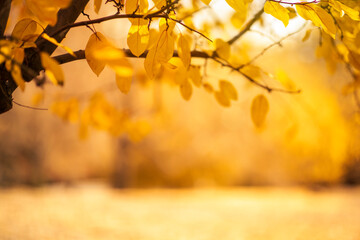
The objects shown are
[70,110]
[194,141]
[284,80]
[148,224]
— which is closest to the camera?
[284,80]

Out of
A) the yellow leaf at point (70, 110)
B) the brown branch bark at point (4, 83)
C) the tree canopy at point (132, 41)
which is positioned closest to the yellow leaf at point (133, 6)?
the tree canopy at point (132, 41)

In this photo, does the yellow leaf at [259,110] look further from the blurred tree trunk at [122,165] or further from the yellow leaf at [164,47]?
the blurred tree trunk at [122,165]

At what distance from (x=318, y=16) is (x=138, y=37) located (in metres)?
0.36

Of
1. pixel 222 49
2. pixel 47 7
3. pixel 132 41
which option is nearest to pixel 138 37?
pixel 132 41

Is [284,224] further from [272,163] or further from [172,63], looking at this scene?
[272,163]

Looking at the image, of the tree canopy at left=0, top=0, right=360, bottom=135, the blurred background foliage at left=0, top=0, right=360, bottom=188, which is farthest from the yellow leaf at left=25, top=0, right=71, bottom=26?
the blurred background foliage at left=0, top=0, right=360, bottom=188

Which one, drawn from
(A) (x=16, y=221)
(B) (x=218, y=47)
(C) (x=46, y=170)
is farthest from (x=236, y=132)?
(B) (x=218, y=47)

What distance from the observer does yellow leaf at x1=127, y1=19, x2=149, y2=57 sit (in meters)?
0.64

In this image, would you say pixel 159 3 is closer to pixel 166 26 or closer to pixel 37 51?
pixel 166 26

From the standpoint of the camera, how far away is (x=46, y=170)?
5.35m

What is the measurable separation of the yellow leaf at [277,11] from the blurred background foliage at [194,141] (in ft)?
11.6

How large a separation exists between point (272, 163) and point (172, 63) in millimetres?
6009

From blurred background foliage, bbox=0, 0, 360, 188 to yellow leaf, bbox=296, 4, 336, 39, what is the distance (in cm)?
353

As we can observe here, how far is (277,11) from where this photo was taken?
618 mm
